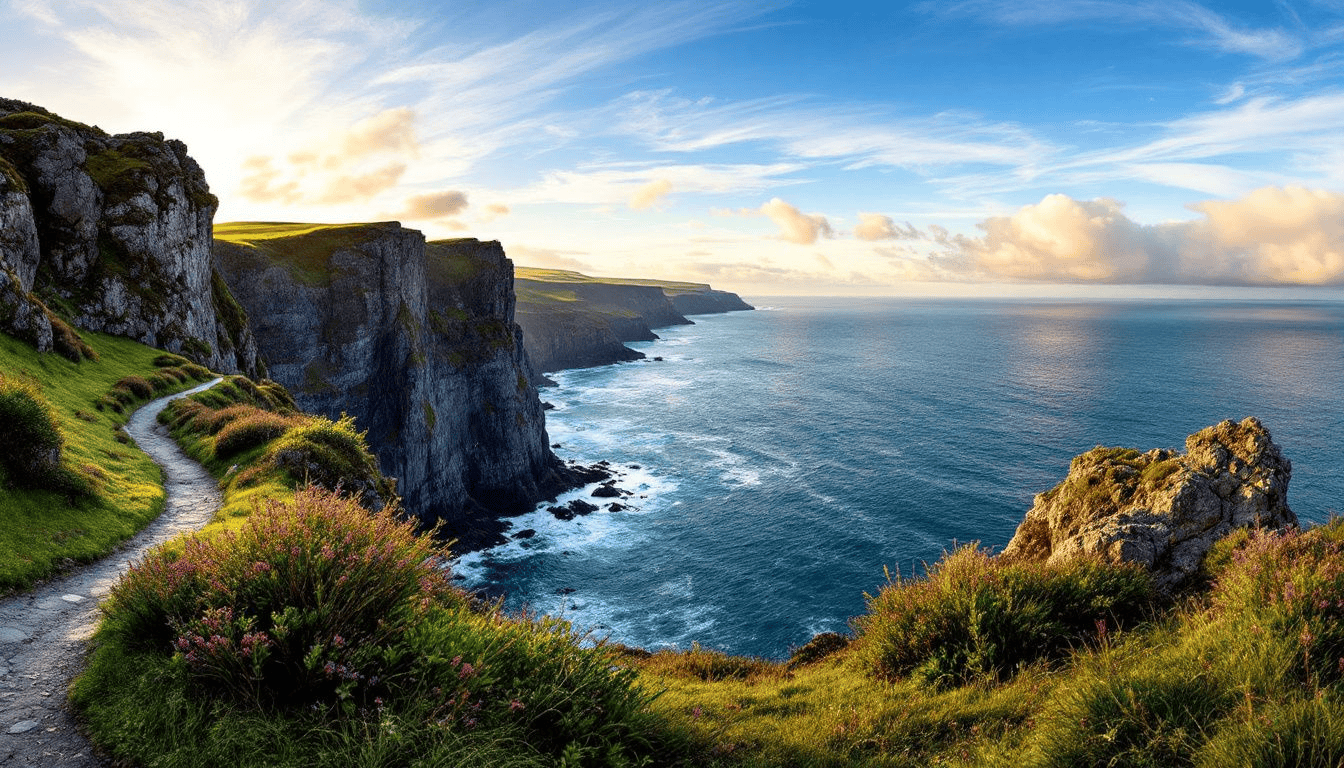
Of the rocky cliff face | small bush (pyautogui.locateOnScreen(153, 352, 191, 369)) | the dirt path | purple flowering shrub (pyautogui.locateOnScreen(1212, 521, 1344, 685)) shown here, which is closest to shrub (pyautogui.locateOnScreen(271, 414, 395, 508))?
the dirt path

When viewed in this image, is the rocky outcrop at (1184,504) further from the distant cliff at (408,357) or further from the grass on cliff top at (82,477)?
the distant cliff at (408,357)

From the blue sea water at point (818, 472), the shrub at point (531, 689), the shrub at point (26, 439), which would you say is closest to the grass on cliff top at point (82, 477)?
the shrub at point (26, 439)

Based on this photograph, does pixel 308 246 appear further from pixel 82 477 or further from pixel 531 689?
pixel 531 689

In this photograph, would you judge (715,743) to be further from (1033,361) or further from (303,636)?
(1033,361)

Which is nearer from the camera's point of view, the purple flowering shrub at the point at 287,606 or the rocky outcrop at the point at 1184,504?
the purple flowering shrub at the point at 287,606

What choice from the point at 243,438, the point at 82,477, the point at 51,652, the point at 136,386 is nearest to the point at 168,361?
the point at 136,386

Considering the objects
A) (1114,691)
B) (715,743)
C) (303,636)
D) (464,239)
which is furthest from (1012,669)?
(464,239)
